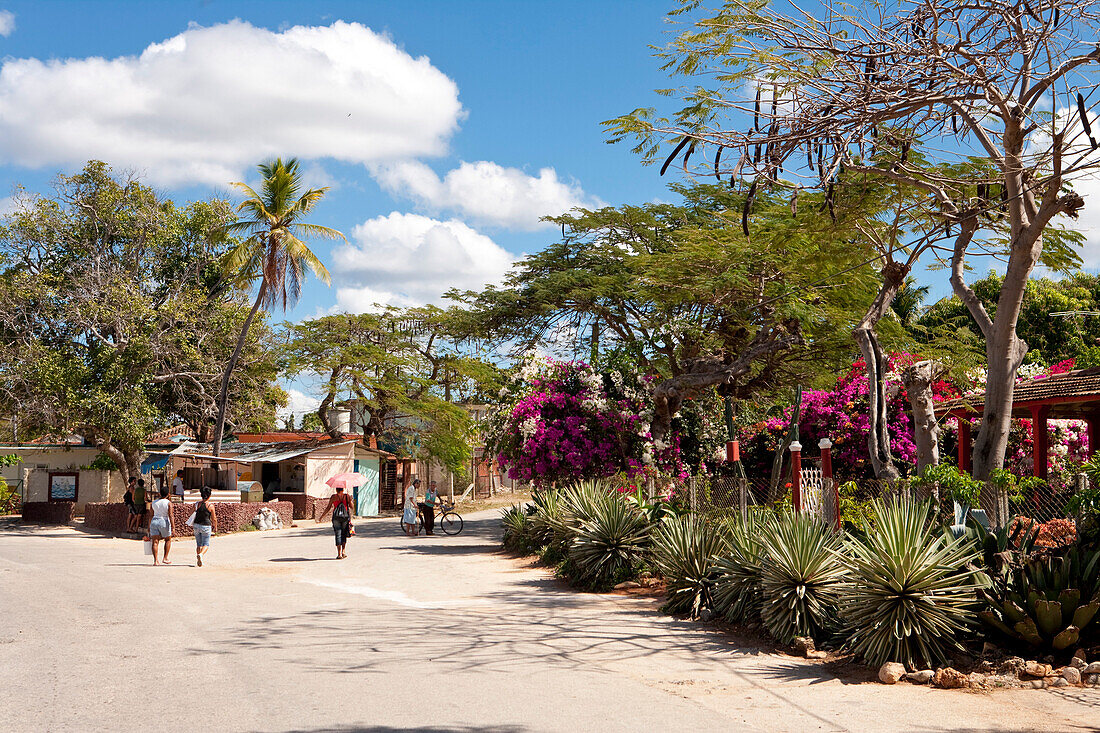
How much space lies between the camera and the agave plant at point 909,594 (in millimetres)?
8023

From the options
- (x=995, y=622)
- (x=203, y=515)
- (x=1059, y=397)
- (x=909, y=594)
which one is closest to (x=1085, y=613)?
(x=995, y=622)

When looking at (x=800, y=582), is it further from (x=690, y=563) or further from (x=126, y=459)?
(x=126, y=459)

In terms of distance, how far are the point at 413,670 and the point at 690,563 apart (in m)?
4.72

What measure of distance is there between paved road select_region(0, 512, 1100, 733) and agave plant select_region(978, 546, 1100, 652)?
818mm

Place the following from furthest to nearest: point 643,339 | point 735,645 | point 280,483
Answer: point 280,483
point 643,339
point 735,645

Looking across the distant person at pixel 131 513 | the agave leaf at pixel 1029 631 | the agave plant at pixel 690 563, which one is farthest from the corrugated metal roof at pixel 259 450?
the agave leaf at pixel 1029 631

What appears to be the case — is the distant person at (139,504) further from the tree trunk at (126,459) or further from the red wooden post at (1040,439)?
the red wooden post at (1040,439)

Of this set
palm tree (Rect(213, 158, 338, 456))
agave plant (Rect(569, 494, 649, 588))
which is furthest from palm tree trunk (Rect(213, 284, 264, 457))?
agave plant (Rect(569, 494, 649, 588))

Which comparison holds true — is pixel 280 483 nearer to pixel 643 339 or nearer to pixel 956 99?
pixel 643 339

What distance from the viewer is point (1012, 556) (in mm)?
8938

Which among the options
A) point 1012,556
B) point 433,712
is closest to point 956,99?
point 1012,556

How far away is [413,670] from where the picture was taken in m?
8.22

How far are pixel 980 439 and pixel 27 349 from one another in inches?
1243

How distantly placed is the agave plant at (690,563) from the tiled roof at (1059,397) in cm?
655
